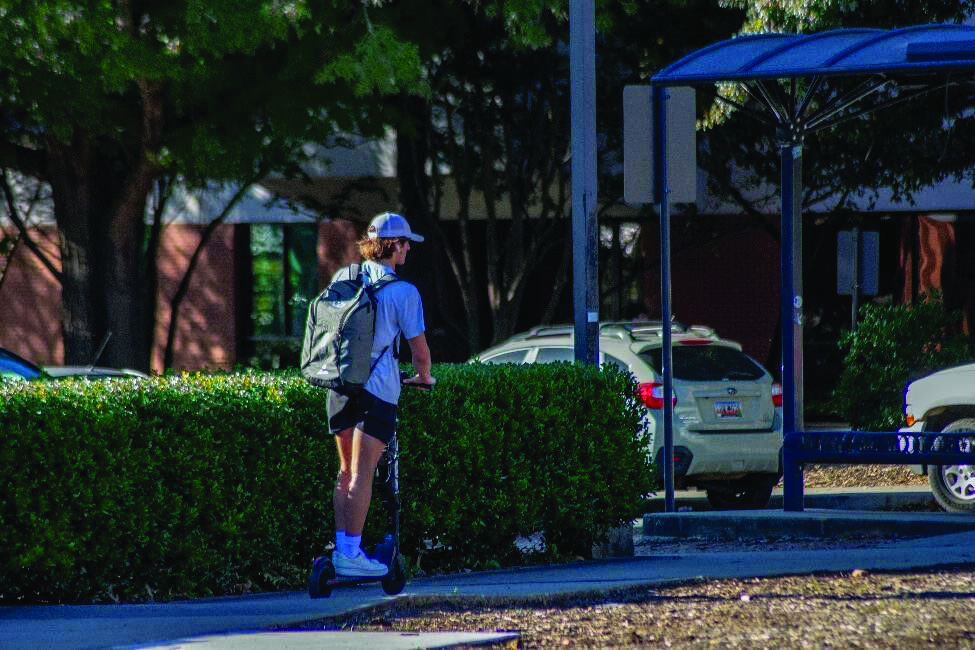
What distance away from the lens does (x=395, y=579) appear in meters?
8.24

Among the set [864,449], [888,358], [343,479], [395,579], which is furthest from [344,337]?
[888,358]

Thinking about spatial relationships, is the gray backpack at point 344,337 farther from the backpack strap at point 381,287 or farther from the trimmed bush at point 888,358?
the trimmed bush at point 888,358

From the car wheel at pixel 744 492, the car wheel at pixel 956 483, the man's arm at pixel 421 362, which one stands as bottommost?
the car wheel at pixel 744 492

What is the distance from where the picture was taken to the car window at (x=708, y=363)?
49.7 ft

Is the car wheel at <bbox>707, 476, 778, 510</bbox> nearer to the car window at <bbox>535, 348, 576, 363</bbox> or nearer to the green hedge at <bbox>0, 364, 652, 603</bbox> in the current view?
the car window at <bbox>535, 348, 576, 363</bbox>

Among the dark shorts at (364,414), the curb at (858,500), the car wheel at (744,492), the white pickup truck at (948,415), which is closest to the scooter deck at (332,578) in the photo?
the dark shorts at (364,414)

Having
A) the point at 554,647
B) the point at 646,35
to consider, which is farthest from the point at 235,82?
the point at 554,647

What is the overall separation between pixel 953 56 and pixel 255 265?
797 inches

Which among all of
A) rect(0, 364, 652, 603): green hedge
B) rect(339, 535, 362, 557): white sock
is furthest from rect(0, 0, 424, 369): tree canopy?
rect(339, 535, 362, 557): white sock

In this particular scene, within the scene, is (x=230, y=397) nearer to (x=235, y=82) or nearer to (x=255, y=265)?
(x=235, y=82)

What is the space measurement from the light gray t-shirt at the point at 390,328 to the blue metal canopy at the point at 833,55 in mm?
4022

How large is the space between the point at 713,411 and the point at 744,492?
1.11 m

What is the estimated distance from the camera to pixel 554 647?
693cm

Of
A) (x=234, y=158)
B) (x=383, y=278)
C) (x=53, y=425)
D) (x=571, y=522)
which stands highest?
(x=234, y=158)
